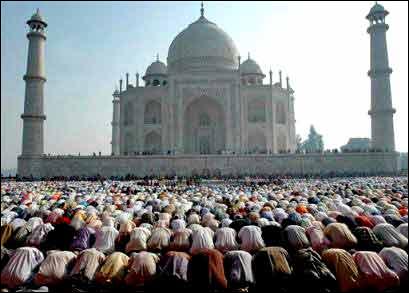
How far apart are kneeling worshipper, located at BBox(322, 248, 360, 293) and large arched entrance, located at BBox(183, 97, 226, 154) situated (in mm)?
23817

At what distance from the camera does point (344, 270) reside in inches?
196

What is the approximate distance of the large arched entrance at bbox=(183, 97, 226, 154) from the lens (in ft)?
96.1

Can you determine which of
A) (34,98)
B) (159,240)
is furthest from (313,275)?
(34,98)

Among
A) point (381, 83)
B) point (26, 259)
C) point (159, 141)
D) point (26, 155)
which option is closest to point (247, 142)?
point (159, 141)

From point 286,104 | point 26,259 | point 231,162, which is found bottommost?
point 26,259

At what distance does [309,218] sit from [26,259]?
496cm

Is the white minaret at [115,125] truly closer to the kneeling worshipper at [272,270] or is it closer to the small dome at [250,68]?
the small dome at [250,68]

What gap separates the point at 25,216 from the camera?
27.9 feet

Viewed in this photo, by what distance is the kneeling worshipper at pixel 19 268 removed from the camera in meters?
5.05

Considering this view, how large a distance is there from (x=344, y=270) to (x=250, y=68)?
2978cm

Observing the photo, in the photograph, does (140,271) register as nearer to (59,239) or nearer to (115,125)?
(59,239)

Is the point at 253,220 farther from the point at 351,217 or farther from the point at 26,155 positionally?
the point at 26,155

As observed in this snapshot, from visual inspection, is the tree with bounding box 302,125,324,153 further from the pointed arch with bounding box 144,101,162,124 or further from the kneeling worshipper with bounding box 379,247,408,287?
the kneeling worshipper with bounding box 379,247,408,287

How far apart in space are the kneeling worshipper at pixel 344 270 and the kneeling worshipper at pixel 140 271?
2.33m
